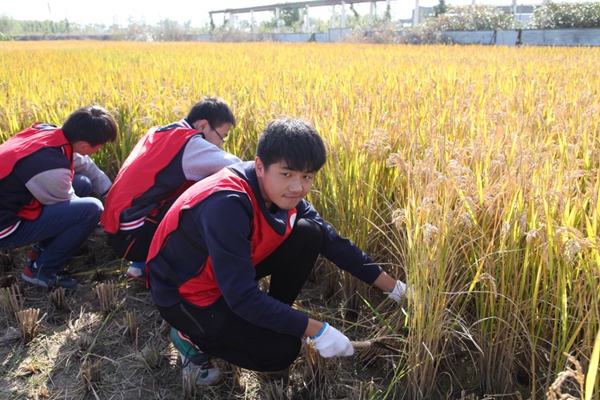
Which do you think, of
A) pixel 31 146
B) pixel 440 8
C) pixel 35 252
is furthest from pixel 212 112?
pixel 440 8

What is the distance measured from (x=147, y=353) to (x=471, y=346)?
1.31m

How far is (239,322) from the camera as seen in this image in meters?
1.76

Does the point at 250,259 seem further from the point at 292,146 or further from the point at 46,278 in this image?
the point at 46,278

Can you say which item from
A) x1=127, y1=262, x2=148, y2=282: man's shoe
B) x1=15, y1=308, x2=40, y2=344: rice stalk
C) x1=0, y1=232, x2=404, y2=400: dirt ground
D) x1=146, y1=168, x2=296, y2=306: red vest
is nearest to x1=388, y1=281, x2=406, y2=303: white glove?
x1=0, y1=232, x2=404, y2=400: dirt ground

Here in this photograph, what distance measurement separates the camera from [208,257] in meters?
1.70

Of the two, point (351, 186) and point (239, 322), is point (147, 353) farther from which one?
point (351, 186)

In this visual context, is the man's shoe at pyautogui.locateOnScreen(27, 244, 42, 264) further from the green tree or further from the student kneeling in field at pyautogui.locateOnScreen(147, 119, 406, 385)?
the green tree

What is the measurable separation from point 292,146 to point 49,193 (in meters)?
1.62

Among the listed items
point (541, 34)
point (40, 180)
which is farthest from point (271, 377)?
point (541, 34)

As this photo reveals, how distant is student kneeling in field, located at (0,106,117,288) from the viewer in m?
2.43

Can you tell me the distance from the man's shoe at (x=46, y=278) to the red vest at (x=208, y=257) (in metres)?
1.10

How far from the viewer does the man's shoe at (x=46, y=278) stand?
8.52 feet

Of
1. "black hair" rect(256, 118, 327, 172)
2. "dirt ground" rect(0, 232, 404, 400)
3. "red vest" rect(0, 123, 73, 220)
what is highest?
"black hair" rect(256, 118, 327, 172)

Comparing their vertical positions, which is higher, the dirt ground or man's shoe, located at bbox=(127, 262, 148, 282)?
man's shoe, located at bbox=(127, 262, 148, 282)
